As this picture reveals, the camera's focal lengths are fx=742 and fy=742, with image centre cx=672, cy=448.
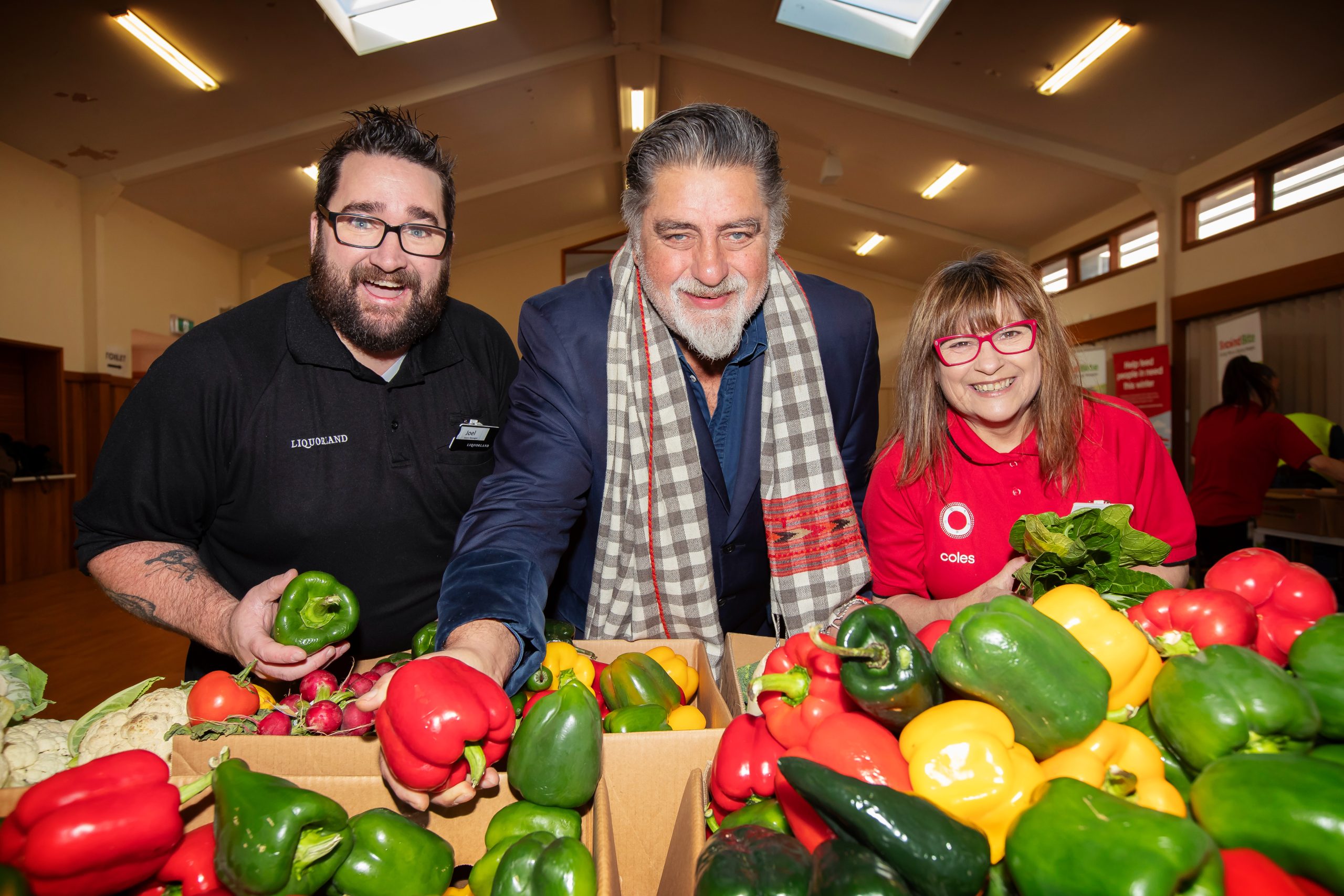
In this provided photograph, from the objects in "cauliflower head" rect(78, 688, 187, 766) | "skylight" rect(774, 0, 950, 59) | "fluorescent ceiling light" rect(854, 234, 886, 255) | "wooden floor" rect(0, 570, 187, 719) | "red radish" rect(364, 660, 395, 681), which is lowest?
"wooden floor" rect(0, 570, 187, 719)

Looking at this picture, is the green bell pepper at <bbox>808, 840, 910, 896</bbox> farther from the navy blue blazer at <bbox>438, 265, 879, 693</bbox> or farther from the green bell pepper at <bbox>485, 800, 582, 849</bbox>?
the navy blue blazer at <bbox>438, 265, 879, 693</bbox>

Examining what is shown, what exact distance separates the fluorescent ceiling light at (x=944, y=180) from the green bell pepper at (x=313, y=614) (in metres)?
9.22

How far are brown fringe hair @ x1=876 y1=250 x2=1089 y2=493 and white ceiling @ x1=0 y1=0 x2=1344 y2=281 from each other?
5.08 m

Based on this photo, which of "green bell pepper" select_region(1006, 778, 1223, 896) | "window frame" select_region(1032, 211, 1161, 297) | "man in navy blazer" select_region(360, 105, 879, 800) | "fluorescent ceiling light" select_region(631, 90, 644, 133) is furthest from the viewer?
"fluorescent ceiling light" select_region(631, 90, 644, 133)

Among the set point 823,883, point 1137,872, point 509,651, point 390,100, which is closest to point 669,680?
point 509,651

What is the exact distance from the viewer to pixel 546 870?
0.83 meters

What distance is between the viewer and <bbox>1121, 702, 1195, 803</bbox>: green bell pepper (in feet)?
2.54

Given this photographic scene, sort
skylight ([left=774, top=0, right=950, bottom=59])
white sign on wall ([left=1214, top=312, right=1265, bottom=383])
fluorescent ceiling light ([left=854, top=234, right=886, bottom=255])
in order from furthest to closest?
fluorescent ceiling light ([left=854, top=234, right=886, bottom=255]) → white sign on wall ([left=1214, top=312, right=1265, bottom=383]) → skylight ([left=774, top=0, right=950, bottom=59])

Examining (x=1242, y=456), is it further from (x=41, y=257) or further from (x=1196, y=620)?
(x=41, y=257)

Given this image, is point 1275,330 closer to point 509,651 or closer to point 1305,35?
point 1305,35

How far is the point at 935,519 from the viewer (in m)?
1.79

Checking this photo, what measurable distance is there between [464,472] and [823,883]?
1.44 meters

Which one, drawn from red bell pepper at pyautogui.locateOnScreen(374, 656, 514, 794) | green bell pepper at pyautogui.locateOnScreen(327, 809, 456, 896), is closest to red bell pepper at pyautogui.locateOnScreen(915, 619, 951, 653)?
red bell pepper at pyautogui.locateOnScreen(374, 656, 514, 794)

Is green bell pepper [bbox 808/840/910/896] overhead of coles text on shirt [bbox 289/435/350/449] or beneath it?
beneath
